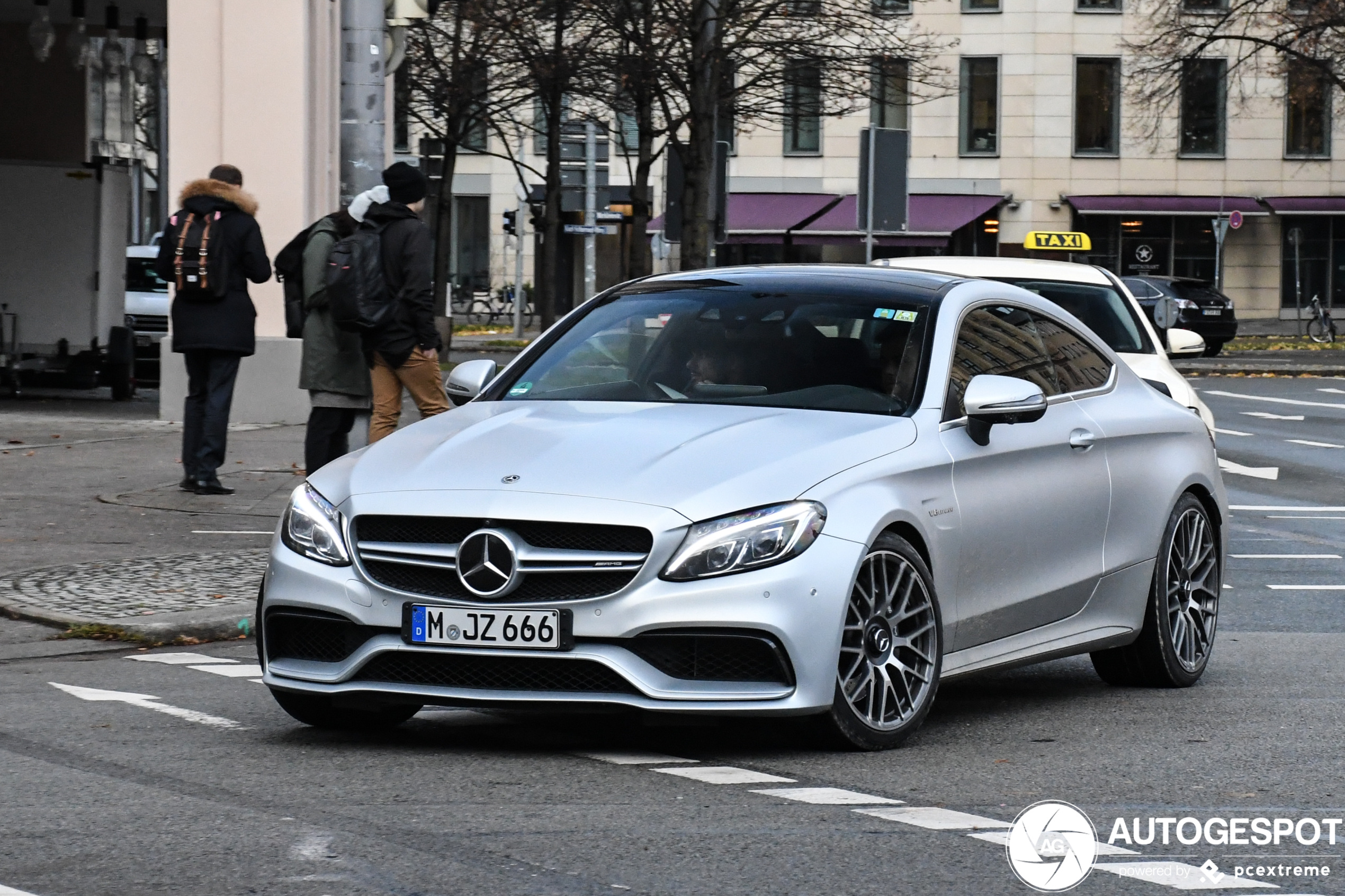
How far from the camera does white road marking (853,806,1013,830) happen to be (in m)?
5.31

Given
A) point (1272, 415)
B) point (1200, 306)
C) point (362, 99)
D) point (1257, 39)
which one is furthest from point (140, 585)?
point (1257, 39)

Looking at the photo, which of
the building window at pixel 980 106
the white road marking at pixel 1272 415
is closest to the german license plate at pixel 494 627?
the white road marking at pixel 1272 415

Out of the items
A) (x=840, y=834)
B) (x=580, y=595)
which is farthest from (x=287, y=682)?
(x=840, y=834)

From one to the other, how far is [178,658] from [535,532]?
3038 mm

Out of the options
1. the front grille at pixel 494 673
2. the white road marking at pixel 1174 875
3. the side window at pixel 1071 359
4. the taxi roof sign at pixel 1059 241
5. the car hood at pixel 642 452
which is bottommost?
the white road marking at pixel 1174 875

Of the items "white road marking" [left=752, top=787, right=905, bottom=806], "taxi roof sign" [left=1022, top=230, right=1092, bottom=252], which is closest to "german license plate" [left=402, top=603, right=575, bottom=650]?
"white road marking" [left=752, top=787, right=905, bottom=806]

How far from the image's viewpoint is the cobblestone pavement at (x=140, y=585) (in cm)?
934

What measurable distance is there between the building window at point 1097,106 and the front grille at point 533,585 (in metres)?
52.2

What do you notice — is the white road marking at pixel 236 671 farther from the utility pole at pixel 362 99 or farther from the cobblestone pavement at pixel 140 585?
the utility pole at pixel 362 99

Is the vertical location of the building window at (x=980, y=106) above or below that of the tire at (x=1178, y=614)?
above

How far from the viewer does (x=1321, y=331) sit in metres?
51.2

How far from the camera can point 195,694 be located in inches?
295

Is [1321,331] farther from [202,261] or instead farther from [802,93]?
[202,261]

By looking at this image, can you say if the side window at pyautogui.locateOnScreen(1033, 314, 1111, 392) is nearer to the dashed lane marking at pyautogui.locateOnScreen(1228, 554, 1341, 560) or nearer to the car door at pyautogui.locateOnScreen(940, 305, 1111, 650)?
the car door at pyautogui.locateOnScreen(940, 305, 1111, 650)
